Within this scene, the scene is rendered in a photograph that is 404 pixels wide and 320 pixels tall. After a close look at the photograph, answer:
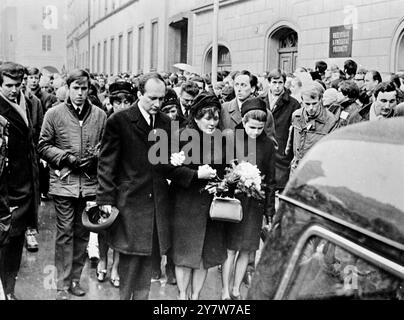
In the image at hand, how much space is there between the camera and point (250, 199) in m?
4.02

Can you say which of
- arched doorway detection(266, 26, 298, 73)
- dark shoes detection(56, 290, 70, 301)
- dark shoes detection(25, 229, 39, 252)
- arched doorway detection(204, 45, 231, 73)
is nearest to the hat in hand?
dark shoes detection(56, 290, 70, 301)

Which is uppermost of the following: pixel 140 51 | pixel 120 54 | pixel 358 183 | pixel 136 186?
pixel 140 51

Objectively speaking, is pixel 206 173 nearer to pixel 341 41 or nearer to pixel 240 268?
pixel 240 268

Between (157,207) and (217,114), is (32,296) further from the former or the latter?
(217,114)

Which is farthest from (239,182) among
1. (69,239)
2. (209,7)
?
(209,7)

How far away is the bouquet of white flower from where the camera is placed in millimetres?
3561

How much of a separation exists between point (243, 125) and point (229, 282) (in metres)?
0.93

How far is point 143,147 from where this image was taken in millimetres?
Result: 3609

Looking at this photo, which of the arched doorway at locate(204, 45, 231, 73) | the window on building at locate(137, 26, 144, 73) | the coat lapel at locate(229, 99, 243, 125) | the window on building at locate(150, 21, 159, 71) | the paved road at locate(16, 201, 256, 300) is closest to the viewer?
the paved road at locate(16, 201, 256, 300)

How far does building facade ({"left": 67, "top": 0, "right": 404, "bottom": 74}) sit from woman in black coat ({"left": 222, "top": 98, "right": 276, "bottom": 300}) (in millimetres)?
2911

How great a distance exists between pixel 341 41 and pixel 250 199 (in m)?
7.49

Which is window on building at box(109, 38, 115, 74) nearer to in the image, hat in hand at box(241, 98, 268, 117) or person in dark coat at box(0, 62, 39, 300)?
person in dark coat at box(0, 62, 39, 300)

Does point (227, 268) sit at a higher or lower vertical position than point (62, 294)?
higher

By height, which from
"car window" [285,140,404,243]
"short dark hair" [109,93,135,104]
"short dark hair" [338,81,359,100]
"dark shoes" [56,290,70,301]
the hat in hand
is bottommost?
"dark shoes" [56,290,70,301]
